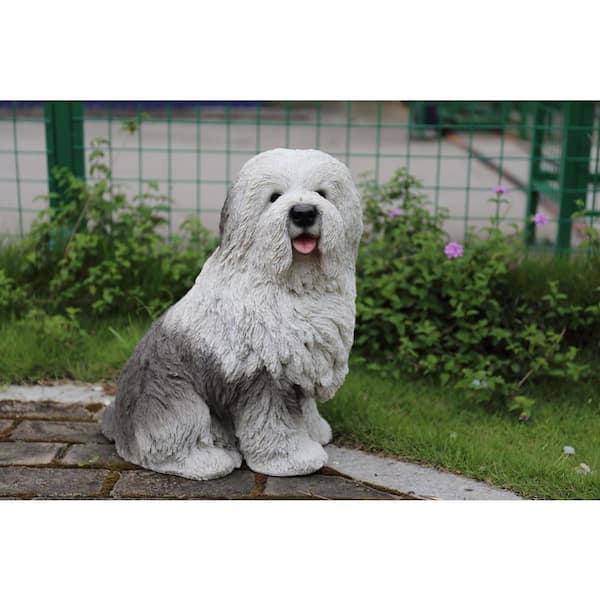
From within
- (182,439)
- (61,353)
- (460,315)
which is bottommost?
(61,353)

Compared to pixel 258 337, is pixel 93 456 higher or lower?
lower

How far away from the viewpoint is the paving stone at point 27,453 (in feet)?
12.0

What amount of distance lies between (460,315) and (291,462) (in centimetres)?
146

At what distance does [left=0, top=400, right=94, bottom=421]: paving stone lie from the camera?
13.7 feet

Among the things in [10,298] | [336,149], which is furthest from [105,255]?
[336,149]

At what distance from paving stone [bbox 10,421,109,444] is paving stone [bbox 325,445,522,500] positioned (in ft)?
3.61

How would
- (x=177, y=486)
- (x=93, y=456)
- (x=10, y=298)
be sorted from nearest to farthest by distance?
(x=177, y=486) → (x=93, y=456) → (x=10, y=298)

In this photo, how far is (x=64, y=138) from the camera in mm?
5613

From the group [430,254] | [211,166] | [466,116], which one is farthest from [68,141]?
[466,116]

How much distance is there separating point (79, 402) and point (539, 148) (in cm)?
431

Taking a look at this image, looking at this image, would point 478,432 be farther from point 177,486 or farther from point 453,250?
point 177,486

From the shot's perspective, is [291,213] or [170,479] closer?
[291,213]

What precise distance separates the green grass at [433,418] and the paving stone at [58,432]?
57 cm

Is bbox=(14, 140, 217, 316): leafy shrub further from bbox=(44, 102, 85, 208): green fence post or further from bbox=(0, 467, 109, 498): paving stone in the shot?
bbox=(0, 467, 109, 498): paving stone
